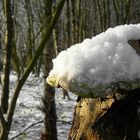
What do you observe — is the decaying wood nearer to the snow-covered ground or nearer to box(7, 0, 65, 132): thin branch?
box(7, 0, 65, 132): thin branch

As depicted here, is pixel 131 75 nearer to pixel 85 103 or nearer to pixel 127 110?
pixel 127 110

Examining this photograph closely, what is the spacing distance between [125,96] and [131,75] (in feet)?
0.75

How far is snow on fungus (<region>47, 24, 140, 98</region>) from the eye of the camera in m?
1.84

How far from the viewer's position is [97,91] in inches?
71.7

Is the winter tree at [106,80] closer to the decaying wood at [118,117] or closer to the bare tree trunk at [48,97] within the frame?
the decaying wood at [118,117]

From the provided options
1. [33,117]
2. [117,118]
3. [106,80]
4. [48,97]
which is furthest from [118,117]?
[33,117]

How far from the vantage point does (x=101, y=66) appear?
6.23ft


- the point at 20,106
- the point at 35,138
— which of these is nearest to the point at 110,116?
the point at 35,138

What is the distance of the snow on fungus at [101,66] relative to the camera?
184 cm

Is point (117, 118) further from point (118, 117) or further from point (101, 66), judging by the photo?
point (101, 66)

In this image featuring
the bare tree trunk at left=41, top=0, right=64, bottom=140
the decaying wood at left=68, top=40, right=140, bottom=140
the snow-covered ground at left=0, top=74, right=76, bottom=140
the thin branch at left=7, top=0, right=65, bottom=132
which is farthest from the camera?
the snow-covered ground at left=0, top=74, right=76, bottom=140

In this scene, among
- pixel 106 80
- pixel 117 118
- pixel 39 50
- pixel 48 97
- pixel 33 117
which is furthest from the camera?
pixel 33 117

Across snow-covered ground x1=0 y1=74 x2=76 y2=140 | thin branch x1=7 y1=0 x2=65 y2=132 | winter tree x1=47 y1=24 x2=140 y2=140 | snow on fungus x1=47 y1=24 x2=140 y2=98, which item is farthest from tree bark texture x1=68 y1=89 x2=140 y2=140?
snow-covered ground x1=0 y1=74 x2=76 y2=140

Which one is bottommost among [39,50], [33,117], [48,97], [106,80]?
[33,117]
